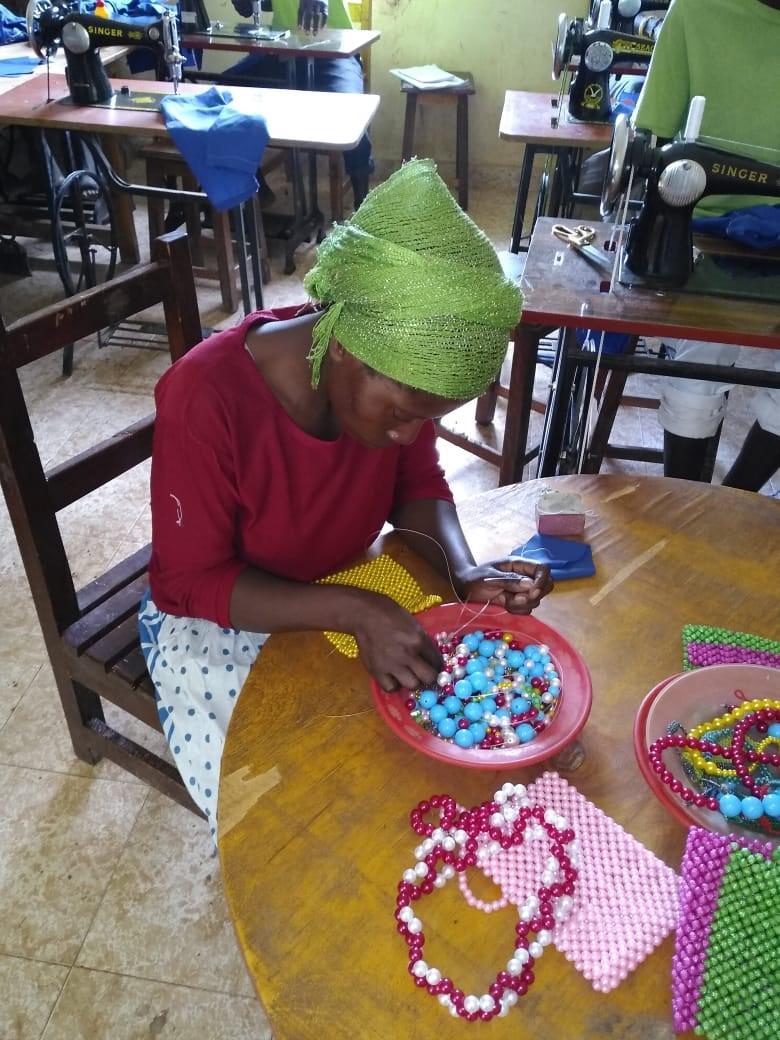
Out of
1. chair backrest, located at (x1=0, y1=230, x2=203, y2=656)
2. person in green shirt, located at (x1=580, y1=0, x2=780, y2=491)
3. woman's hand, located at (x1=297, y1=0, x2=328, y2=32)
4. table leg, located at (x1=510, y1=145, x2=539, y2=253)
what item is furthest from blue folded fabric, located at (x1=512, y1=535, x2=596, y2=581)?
woman's hand, located at (x1=297, y1=0, x2=328, y2=32)

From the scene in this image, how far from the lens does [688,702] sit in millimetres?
974

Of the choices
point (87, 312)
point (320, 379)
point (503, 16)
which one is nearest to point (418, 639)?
point (320, 379)

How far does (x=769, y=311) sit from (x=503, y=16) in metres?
4.48

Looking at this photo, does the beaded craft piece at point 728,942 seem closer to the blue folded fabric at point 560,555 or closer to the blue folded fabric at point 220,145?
the blue folded fabric at point 560,555

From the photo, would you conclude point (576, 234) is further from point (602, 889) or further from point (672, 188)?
point (602, 889)

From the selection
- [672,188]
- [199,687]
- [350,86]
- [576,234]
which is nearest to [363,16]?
[350,86]

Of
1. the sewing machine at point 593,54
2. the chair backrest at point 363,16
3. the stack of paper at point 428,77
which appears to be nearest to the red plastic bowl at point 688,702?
the sewing machine at point 593,54

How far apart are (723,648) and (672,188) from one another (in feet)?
3.56

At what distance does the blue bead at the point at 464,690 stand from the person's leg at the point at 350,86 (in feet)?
13.4

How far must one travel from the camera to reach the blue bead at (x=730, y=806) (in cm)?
84

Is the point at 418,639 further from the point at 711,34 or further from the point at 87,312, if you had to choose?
the point at 711,34

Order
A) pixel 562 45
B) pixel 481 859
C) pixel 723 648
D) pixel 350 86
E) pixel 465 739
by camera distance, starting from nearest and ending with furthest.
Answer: pixel 481 859 → pixel 465 739 → pixel 723 648 → pixel 562 45 → pixel 350 86

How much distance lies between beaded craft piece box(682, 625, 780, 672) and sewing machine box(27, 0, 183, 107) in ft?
10.5

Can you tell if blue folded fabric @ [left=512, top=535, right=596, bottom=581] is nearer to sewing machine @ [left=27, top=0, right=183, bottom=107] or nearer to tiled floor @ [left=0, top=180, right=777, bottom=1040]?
tiled floor @ [left=0, top=180, right=777, bottom=1040]
